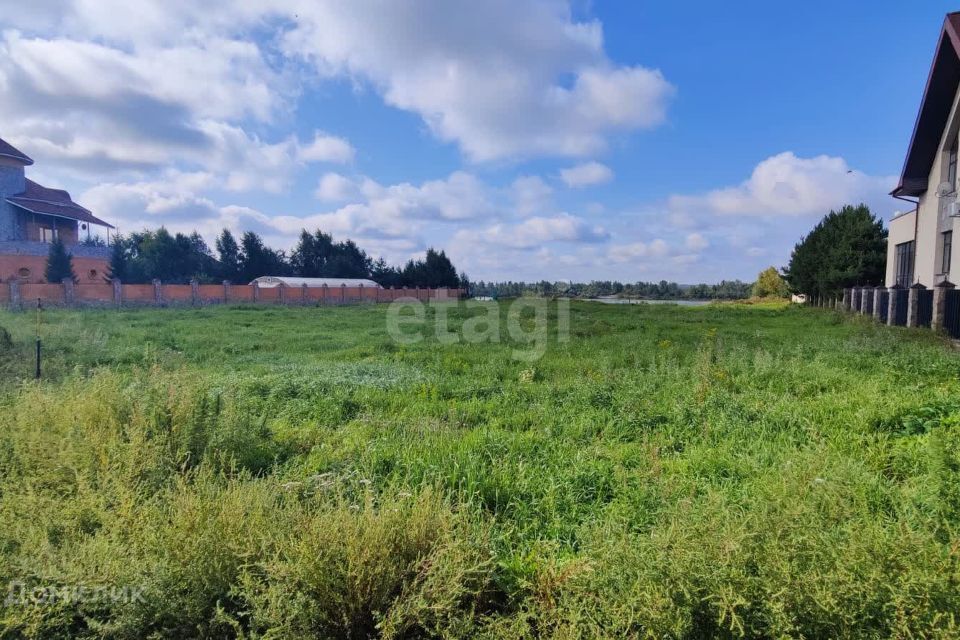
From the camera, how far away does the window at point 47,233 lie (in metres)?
34.2

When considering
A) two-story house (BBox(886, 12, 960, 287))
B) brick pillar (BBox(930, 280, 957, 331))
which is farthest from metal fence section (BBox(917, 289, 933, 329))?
two-story house (BBox(886, 12, 960, 287))

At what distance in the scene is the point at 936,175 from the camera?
14.5 metres

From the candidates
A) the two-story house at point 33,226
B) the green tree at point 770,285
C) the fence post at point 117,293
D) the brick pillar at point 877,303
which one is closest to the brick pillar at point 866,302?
the brick pillar at point 877,303

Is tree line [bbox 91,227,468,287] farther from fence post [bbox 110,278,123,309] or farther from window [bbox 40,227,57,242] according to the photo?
fence post [bbox 110,278,123,309]

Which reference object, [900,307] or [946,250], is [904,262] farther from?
[900,307]

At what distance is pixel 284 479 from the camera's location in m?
3.00

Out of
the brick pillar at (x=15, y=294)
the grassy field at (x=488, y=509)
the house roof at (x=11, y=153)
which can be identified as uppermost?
the house roof at (x=11, y=153)

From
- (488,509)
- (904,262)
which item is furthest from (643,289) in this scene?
(488,509)

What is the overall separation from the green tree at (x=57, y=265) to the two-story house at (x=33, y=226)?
1063mm

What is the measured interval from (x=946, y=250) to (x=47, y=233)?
51.3 metres

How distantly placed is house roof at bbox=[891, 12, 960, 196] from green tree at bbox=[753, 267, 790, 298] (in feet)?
89.2

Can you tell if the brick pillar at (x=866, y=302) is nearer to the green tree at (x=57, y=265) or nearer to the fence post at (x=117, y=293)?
the fence post at (x=117, y=293)

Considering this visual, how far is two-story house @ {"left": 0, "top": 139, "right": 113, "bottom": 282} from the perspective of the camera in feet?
98.6

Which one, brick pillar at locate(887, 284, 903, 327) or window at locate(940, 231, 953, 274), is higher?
window at locate(940, 231, 953, 274)
